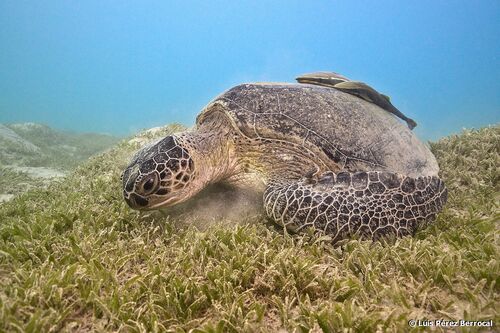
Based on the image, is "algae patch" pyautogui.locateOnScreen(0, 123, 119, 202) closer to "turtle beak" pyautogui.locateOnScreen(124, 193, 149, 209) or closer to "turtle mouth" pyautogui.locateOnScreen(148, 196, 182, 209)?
"turtle beak" pyautogui.locateOnScreen(124, 193, 149, 209)

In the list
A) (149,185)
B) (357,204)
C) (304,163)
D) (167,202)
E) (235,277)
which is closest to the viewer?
(235,277)

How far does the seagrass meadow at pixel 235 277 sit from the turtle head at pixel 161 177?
0.31m

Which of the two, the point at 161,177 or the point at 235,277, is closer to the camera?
the point at 235,277

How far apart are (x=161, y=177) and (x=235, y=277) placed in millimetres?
1365

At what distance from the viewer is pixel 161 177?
2986 millimetres

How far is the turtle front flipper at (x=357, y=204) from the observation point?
2.72 meters

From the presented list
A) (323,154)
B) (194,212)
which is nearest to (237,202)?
(194,212)

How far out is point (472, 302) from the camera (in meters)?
1.84

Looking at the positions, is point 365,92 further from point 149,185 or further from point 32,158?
point 32,158

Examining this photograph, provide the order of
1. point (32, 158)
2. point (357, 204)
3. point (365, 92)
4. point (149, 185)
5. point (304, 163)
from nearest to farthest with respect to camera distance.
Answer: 1. point (357, 204)
2. point (149, 185)
3. point (304, 163)
4. point (365, 92)
5. point (32, 158)

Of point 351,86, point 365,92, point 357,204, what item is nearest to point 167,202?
point 357,204

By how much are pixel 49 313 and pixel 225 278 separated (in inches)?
44.2

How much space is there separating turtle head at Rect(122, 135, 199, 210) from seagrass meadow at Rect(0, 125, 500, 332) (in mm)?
309

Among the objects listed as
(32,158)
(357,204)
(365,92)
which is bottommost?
(357,204)
